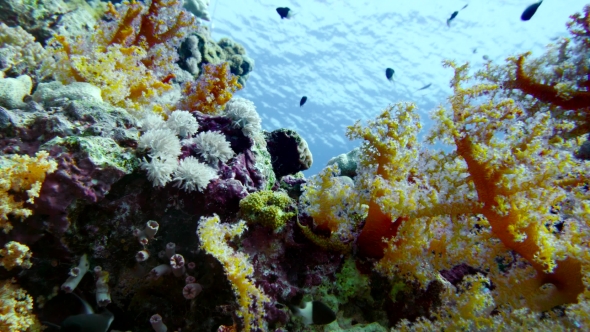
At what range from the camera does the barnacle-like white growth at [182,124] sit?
382cm

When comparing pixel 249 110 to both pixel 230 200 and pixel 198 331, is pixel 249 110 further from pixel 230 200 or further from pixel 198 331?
pixel 198 331

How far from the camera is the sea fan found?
3301 mm

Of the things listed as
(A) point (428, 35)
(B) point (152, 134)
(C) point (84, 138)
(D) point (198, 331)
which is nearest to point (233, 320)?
(D) point (198, 331)

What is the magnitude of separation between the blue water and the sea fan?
1264cm

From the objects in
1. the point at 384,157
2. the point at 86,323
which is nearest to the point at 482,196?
the point at 384,157

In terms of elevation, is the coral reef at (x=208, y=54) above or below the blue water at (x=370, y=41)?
below

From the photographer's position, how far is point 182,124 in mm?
3834

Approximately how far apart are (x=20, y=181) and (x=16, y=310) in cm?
116

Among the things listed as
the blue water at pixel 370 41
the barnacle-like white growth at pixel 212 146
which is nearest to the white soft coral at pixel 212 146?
the barnacle-like white growth at pixel 212 146

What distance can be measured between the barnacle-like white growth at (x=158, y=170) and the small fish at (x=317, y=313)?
76.9 inches

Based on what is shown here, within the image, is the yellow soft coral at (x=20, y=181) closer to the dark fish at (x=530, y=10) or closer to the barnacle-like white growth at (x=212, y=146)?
the barnacle-like white growth at (x=212, y=146)

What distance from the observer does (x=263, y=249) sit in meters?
3.27

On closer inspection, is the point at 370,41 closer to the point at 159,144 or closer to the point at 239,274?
the point at 159,144

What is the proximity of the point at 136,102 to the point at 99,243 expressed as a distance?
225 cm
